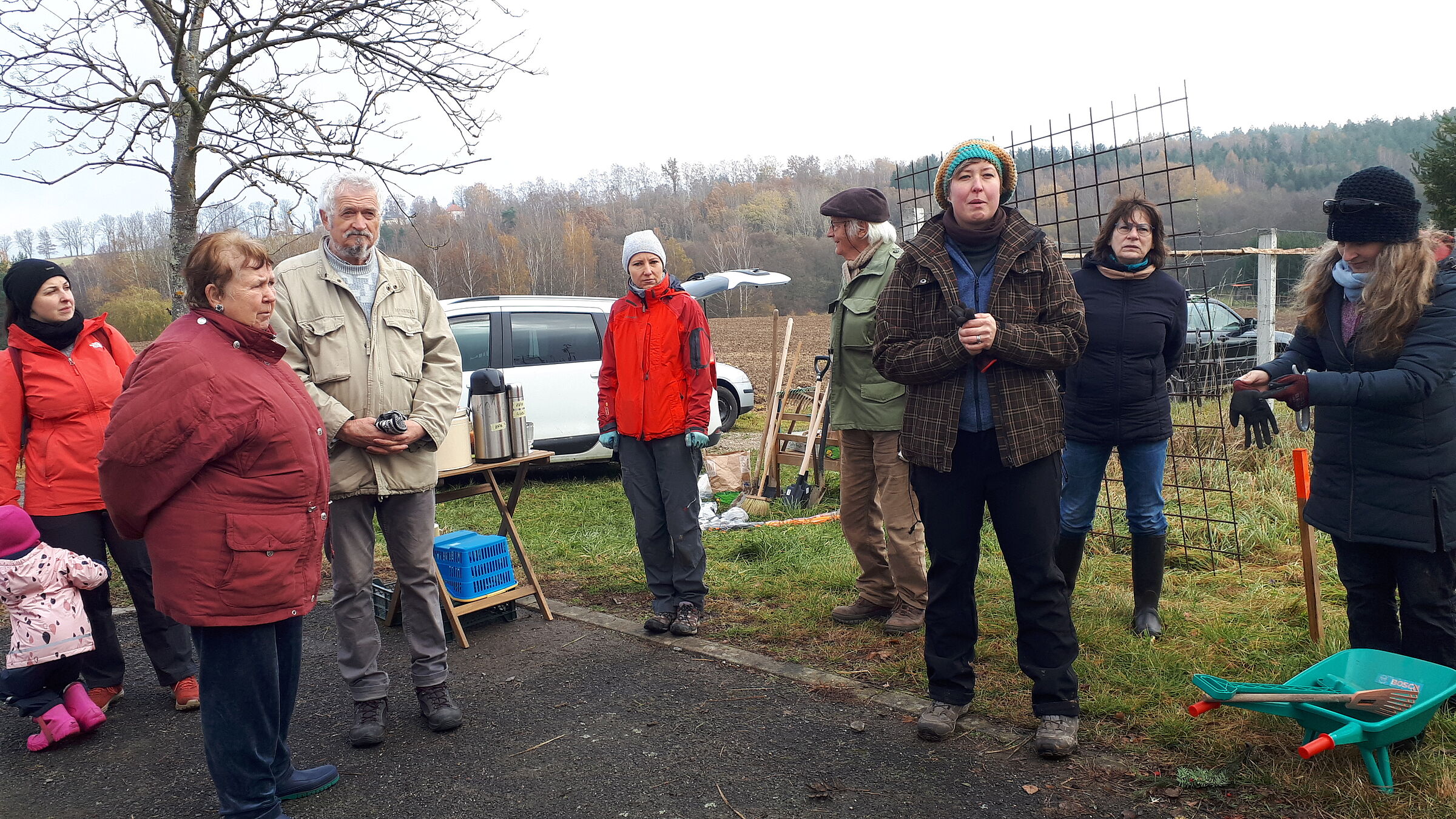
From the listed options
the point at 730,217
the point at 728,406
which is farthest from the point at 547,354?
the point at 730,217

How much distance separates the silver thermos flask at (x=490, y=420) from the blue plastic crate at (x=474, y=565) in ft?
1.52

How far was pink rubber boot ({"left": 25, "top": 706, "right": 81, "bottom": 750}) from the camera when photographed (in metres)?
3.29

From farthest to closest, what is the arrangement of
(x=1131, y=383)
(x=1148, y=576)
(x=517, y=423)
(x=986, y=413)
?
(x=517, y=423) → (x=1148, y=576) → (x=1131, y=383) → (x=986, y=413)

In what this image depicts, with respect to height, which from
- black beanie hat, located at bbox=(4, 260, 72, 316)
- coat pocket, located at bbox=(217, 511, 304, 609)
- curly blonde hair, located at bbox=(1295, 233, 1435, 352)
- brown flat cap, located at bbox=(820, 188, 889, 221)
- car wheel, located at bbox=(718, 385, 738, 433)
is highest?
brown flat cap, located at bbox=(820, 188, 889, 221)

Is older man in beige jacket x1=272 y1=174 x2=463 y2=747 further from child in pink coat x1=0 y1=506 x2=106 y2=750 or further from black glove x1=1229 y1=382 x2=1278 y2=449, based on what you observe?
black glove x1=1229 y1=382 x2=1278 y2=449

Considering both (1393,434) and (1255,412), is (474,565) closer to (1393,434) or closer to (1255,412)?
(1255,412)

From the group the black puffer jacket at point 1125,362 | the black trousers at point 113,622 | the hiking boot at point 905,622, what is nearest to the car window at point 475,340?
the black trousers at point 113,622

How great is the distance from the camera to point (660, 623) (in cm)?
428

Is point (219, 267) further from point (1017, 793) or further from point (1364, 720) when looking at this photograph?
point (1364, 720)

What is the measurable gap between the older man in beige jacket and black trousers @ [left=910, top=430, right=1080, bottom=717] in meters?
1.80

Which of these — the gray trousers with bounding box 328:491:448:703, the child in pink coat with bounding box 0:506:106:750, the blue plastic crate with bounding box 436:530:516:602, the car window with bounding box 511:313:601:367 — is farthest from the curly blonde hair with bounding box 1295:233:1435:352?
the car window with bounding box 511:313:601:367

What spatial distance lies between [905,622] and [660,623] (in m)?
1.15

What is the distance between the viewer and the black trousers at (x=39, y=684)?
328 centimetres

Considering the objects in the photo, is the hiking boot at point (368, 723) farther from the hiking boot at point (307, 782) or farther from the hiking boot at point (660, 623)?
the hiking boot at point (660, 623)
